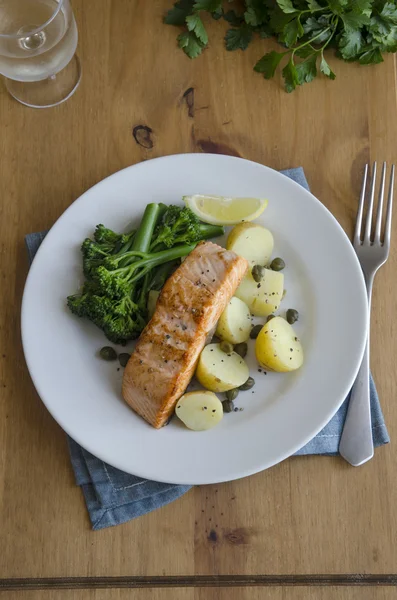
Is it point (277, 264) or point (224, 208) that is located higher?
point (224, 208)

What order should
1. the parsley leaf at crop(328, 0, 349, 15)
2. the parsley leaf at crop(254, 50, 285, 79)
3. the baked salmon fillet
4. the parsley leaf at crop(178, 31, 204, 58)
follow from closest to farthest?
the baked salmon fillet, the parsley leaf at crop(328, 0, 349, 15), the parsley leaf at crop(254, 50, 285, 79), the parsley leaf at crop(178, 31, 204, 58)

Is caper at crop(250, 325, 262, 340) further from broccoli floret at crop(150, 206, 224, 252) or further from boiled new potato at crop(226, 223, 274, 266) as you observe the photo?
broccoli floret at crop(150, 206, 224, 252)

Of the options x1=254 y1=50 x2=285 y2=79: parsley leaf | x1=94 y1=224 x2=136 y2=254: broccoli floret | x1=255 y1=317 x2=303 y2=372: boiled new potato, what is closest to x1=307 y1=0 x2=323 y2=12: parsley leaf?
x1=254 y1=50 x2=285 y2=79: parsley leaf

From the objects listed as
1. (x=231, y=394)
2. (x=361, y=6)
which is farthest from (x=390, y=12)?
(x=231, y=394)

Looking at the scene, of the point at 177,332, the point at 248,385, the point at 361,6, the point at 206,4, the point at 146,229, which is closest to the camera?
the point at 177,332

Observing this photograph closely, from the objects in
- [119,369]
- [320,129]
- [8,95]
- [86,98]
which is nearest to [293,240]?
[320,129]

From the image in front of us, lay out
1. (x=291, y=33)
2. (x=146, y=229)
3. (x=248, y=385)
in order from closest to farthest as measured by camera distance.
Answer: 1. (x=248, y=385)
2. (x=146, y=229)
3. (x=291, y=33)

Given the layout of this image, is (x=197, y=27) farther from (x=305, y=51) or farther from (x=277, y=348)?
(x=277, y=348)
